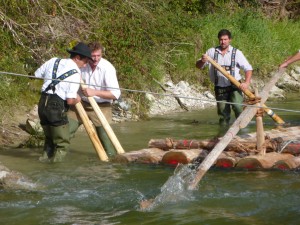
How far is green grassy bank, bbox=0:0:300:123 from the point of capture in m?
12.4

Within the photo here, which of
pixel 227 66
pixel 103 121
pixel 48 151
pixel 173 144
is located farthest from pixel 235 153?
pixel 227 66

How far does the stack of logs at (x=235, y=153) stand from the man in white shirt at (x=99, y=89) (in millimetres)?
711

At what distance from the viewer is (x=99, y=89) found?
9.87 m

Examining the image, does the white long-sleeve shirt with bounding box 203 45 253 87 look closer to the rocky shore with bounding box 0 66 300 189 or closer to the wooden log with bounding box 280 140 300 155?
the rocky shore with bounding box 0 66 300 189

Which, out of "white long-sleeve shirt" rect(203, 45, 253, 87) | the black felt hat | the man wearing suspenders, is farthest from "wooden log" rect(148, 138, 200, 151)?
"white long-sleeve shirt" rect(203, 45, 253, 87)

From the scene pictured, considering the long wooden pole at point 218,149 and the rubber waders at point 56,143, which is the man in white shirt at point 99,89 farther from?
the long wooden pole at point 218,149

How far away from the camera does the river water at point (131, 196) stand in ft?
22.3

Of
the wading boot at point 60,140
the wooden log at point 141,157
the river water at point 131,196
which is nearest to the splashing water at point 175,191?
the river water at point 131,196

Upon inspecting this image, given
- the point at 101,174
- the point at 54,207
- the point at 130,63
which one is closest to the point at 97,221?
the point at 54,207

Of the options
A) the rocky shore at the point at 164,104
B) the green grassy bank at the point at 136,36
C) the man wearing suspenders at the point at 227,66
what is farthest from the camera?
the green grassy bank at the point at 136,36

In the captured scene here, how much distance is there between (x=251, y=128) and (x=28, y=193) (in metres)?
5.91

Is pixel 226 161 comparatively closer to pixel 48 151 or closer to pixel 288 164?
pixel 288 164

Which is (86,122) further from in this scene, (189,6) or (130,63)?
(189,6)

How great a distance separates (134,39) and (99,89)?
499 cm
